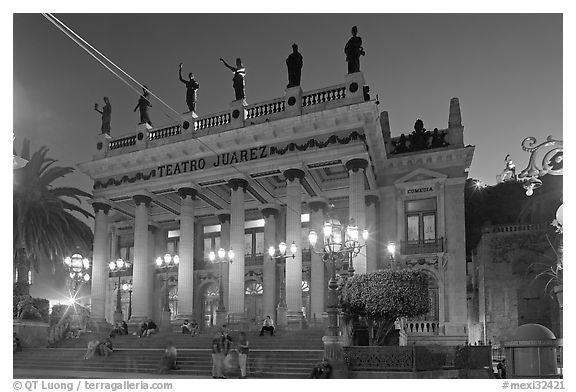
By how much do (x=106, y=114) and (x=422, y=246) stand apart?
1853 centimetres

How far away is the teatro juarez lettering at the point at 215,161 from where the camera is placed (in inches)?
1224

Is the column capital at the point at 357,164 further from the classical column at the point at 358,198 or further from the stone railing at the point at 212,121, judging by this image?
the stone railing at the point at 212,121

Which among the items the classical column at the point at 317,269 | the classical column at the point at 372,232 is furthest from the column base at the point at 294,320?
the classical column at the point at 372,232

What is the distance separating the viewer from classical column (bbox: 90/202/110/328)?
111ft

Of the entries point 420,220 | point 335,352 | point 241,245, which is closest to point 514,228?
point 420,220

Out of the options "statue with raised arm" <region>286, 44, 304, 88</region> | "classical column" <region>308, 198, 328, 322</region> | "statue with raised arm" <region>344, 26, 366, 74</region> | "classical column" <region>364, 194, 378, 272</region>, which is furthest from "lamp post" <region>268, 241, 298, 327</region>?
"statue with raised arm" <region>344, 26, 366, 74</region>

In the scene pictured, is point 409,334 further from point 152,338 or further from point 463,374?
point 152,338

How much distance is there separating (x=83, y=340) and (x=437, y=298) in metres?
16.9

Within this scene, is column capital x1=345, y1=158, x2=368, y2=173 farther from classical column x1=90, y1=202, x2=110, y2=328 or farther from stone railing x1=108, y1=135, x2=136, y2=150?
classical column x1=90, y1=202, x2=110, y2=328

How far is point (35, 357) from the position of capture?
2528 cm

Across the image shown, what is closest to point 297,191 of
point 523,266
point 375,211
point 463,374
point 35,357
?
point 375,211

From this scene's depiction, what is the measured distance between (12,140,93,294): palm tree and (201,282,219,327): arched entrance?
10631 mm

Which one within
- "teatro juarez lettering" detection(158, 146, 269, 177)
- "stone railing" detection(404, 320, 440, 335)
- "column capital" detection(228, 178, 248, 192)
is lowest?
"stone railing" detection(404, 320, 440, 335)

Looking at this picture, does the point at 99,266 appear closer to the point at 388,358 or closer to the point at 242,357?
the point at 242,357
